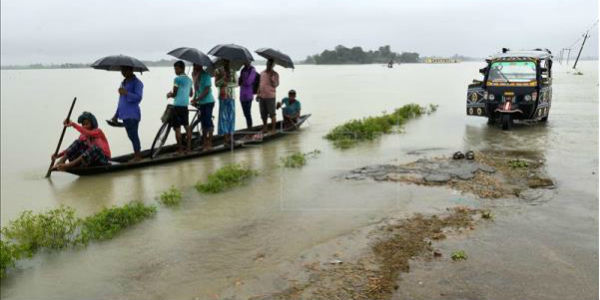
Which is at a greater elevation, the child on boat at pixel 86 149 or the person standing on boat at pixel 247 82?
the person standing on boat at pixel 247 82

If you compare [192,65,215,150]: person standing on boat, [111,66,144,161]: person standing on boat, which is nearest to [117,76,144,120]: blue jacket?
[111,66,144,161]: person standing on boat

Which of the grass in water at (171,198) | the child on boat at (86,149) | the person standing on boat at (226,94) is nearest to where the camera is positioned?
the grass in water at (171,198)

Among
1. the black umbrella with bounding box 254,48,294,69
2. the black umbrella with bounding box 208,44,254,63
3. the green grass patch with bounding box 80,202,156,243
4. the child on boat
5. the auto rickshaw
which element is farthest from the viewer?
the auto rickshaw

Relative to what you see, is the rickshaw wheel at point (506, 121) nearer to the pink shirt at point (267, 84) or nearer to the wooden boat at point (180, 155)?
the wooden boat at point (180, 155)

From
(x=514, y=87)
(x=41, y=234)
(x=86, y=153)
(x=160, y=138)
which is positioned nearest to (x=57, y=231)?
(x=41, y=234)

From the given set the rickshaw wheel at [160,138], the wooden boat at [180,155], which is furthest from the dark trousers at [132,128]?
the rickshaw wheel at [160,138]

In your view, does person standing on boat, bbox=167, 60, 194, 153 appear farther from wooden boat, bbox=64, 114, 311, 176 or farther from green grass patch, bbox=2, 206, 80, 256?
green grass patch, bbox=2, 206, 80, 256

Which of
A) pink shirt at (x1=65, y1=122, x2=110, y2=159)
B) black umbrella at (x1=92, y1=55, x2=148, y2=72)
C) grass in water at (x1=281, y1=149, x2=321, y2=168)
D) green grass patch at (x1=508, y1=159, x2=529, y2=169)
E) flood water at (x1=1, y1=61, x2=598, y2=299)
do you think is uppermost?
black umbrella at (x1=92, y1=55, x2=148, y2=72)

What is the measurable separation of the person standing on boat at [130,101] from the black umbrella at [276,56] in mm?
3370

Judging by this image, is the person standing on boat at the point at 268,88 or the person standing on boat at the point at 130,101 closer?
the person standing on boat at the point at 130,101

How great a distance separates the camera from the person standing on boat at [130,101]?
8.67 meters

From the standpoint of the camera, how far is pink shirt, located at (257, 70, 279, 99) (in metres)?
11.9

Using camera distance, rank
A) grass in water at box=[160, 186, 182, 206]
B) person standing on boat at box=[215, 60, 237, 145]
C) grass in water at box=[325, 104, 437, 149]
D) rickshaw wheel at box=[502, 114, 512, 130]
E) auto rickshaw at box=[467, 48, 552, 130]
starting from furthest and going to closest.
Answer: rickshaw wheel at box=[502, 114, 512, 130] < auto rickshaw at box=[467, 48, 552, 130] < grass in water at box=[325, 104, 437, 149] < person standing on boat at box=[215, 60, 237, 145] < grass in water at box=[160, 186, 182, 206]

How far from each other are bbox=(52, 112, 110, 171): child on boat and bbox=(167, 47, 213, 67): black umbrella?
184cm
